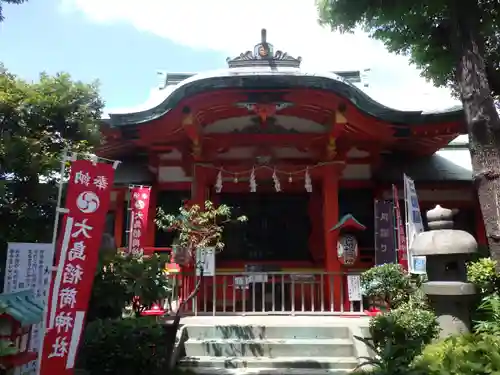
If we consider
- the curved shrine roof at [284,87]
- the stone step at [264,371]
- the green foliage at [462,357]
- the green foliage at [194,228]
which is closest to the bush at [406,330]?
the green foliage at [462,357]

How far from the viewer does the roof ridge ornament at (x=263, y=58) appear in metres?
12.6

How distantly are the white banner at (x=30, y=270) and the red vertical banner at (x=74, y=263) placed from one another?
0.65 ft

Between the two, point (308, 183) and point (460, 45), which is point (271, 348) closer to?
point (308, 183)

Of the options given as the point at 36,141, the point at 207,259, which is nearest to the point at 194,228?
the point at 207,259

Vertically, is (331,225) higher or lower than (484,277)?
higher

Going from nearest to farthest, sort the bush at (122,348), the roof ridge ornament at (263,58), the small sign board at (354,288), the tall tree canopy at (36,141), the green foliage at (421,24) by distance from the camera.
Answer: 1. the tall tree canopy at (36,141)
2. the bush at (122,348)
3. the green foliage at (421,24)
4. the small sign board at (354,288)
5. the roof ridge ornament at (263,58)

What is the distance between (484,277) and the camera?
716 cm

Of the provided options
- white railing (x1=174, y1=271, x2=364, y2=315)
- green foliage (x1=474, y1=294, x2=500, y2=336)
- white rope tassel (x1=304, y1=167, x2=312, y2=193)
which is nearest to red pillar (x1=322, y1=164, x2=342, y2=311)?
white railing (x1=174, y1=271, x2=364, y2=315)

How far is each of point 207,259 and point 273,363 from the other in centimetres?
267

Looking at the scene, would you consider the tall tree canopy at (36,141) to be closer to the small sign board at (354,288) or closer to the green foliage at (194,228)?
the green foliage at (194,228)

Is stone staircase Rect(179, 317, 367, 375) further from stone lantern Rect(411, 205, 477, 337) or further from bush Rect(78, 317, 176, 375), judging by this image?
stone lantern Rect(411, 205, 477, 337)

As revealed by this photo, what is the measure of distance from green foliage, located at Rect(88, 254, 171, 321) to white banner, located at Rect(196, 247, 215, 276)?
1.42 meters

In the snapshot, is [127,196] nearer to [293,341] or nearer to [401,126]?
[293,341]

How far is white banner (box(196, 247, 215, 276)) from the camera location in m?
8.62
